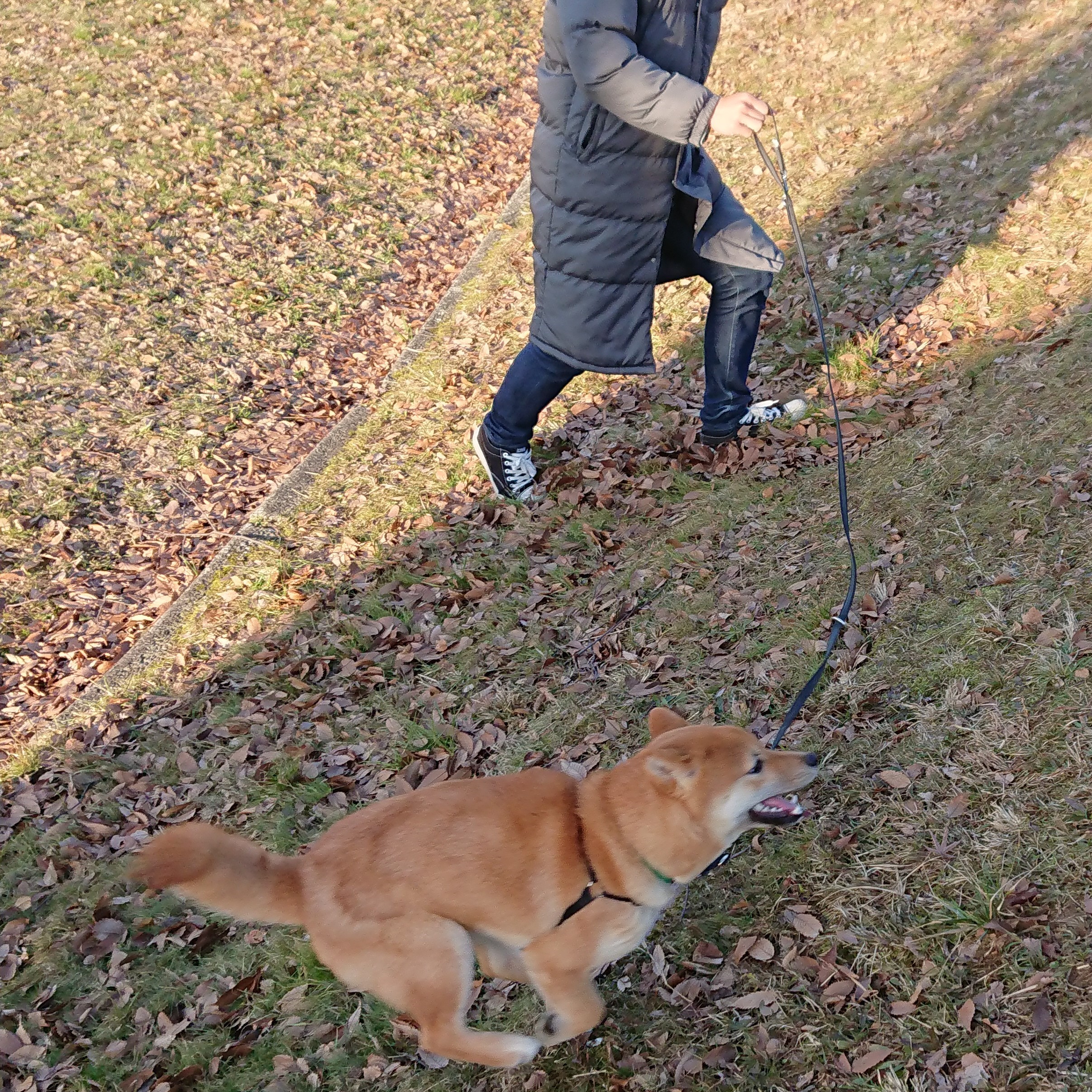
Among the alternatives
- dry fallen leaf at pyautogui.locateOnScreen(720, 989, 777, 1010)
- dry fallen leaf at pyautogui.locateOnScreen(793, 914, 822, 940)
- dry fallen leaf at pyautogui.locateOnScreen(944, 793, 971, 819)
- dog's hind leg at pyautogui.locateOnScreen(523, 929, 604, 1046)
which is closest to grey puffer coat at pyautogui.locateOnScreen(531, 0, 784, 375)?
dry fallen leaf at pyautogui.locateOnScreen(944, 793, 971, 819)

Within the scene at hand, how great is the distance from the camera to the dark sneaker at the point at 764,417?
5961 mm

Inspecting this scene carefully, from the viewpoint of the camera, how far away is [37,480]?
22.6 ft

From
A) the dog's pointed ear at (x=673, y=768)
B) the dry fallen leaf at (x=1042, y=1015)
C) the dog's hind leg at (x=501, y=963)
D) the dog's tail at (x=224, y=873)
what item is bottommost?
the dry fallen leaf at (x=1042, y=1015)

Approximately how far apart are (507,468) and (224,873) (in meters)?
3.66

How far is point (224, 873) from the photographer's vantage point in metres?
3.04

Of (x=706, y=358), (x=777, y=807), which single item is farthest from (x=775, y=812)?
(x=706, y=358)

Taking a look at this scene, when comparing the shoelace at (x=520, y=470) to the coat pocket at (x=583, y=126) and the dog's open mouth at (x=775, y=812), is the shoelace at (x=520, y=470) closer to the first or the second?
the coat pocket at (x=583, y=126)

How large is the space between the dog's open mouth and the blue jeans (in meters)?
2.89

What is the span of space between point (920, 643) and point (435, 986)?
8.76 ft

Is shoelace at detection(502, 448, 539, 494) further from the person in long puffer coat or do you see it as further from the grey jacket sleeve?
the grey jacket sleeve

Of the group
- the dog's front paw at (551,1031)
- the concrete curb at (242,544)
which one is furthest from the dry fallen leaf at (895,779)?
the concrete curb at (242,544)

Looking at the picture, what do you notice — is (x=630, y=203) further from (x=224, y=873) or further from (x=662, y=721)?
(x=224, y=873)

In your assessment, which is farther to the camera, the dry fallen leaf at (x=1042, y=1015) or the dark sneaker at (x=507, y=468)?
the dark sneaker at (x=507, y=468)

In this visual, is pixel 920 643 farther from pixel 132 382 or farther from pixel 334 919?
pixel 132 382
